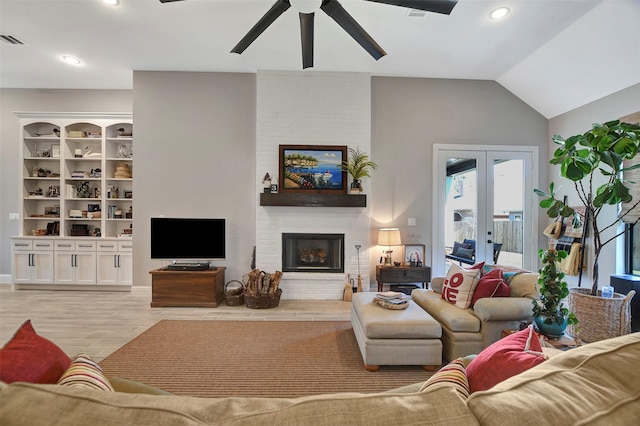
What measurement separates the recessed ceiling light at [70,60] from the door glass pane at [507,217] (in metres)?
6.26

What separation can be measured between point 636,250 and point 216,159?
223 inches

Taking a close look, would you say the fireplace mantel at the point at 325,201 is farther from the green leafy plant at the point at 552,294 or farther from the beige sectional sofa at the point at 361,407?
the beige sectional sofa at the point at 361,407

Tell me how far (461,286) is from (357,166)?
2.20 meters

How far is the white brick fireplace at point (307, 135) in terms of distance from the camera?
4238 millimetres

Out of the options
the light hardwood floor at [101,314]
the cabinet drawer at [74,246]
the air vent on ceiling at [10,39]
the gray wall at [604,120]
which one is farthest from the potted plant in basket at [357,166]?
the air vent on ceiling at [10,39]

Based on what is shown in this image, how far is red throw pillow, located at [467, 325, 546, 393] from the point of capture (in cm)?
87

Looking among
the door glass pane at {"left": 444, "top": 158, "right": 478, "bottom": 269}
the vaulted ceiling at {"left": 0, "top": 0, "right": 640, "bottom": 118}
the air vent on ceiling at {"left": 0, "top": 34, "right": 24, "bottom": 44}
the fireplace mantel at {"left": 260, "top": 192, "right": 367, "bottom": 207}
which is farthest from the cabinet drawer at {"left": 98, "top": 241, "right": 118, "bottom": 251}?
the door glass pane at {"left": 444, "top": 158, "right": 478, "bottom": 269}

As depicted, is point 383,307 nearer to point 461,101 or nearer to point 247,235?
point 247,235

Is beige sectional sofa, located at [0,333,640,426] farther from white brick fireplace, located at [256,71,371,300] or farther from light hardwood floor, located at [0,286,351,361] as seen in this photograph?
white brick fireplace, located at [256,71,371,300]

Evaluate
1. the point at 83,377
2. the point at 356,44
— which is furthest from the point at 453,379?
the point at 356,44

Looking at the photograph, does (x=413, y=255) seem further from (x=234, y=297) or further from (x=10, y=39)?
(x=10, y=39)

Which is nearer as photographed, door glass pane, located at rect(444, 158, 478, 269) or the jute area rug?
the jute area rug

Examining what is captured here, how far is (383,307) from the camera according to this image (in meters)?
2.56

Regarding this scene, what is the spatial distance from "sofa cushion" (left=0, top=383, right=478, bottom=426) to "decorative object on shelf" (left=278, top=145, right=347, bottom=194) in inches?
146
